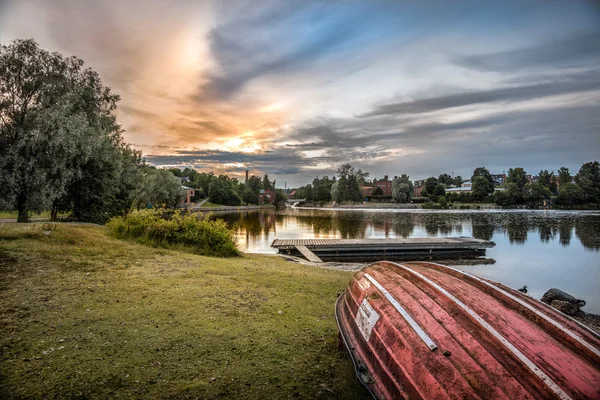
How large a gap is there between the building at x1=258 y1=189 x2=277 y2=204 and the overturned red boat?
122m

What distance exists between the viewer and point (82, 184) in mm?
22469

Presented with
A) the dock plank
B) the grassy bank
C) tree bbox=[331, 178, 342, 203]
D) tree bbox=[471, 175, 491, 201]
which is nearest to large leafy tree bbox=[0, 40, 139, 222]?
the grassy bank

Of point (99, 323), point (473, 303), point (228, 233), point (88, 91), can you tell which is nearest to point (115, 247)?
point (228, 233)

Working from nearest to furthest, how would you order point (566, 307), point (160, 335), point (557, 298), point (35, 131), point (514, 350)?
point (514, 350)
point (160, 335)
point (566, 307)
point (557, 298)
point (35, 131)

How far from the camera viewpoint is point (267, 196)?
129 metres

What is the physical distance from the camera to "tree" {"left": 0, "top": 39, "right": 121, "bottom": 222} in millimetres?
17078

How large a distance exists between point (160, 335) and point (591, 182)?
117 m

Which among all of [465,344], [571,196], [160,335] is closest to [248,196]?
[571,196]

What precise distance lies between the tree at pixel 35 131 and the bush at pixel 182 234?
305 inches

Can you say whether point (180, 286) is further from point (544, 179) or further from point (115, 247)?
point (544, 179)

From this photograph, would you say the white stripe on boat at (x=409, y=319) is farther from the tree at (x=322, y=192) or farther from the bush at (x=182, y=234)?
the tree at (x=322, y=192)

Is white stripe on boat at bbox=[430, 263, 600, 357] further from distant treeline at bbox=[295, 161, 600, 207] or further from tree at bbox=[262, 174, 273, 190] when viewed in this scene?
tree at bbox=[262, 174, 273, 190]

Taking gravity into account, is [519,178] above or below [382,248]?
above

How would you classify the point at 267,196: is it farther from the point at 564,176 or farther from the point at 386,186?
the point at 564,176
